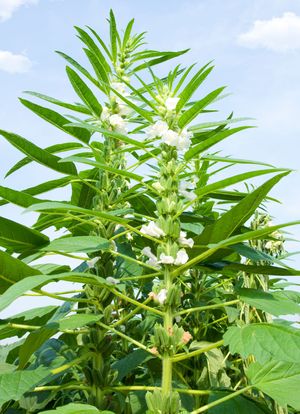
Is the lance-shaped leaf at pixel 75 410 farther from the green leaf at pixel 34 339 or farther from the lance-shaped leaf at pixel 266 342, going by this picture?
the lance-shaped leaf at pixel 266 342

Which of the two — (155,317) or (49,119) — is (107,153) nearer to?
(49,119)

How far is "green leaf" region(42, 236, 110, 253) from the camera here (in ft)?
3.93

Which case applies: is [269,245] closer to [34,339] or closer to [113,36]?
[113,36]

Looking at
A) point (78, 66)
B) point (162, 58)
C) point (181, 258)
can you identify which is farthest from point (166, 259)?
point (162, 58)

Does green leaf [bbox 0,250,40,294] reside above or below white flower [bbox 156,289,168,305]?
above

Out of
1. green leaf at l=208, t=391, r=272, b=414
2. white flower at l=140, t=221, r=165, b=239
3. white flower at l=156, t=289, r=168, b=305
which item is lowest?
green leaf at l=208, t=391, r=272, b=414

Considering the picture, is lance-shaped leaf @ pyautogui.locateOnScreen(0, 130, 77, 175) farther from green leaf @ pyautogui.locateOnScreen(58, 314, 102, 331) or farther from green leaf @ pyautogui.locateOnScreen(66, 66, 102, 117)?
green leaf @ pyautogui.locateOnScreen(58, 314, 102, 331)

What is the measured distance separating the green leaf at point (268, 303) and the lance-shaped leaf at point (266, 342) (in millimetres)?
40

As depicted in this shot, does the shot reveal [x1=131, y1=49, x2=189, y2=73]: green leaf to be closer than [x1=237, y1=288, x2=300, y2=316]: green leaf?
No

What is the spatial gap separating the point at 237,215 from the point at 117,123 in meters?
0.56

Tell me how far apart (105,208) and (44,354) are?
464 mm

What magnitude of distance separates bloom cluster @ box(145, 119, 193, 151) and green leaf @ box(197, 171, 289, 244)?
0.23 meters

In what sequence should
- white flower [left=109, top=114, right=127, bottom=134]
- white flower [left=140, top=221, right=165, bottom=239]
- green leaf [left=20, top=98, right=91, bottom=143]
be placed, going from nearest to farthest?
1. white flower [left=140, top=221, right=165, bottom=239]
2. green leaf [left=20, top=98, right=91, bottom=143]
3. white flower [left=109, top=114, right=127, bottom=134]

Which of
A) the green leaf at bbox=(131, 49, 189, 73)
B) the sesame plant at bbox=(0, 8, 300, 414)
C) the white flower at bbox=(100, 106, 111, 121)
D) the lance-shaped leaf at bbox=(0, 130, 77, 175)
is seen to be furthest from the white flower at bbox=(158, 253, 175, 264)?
the green leaf at bbox=(131, 49, 189, 73)
